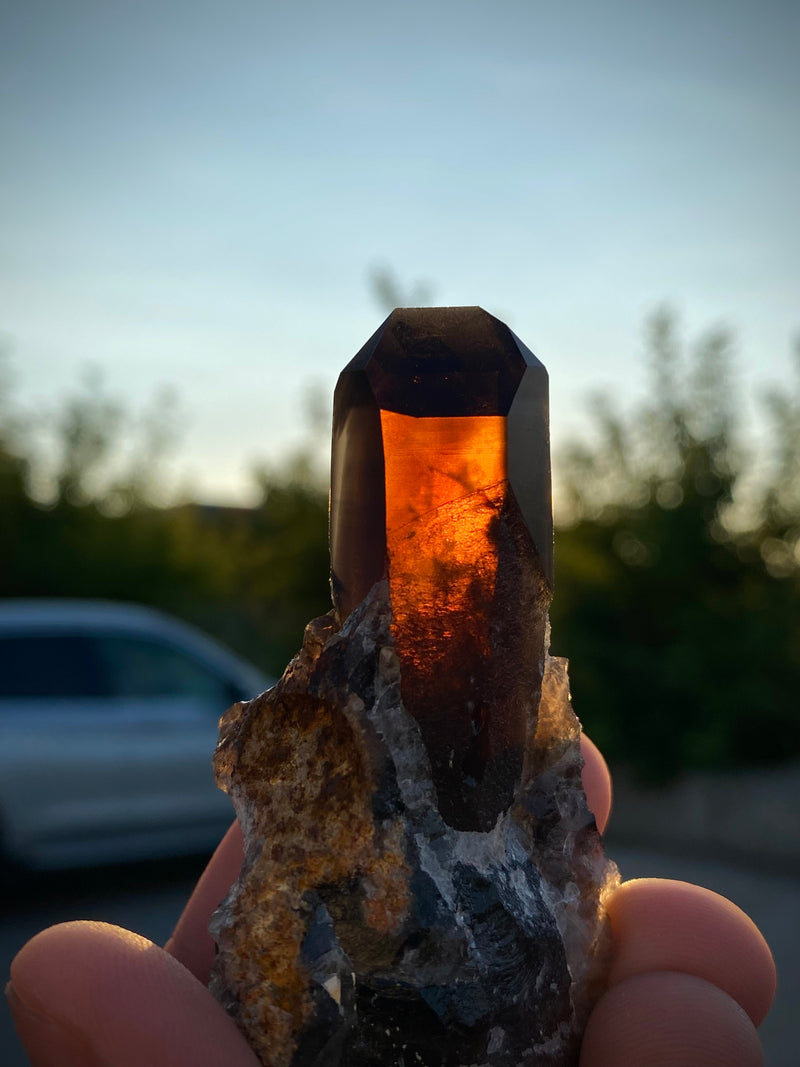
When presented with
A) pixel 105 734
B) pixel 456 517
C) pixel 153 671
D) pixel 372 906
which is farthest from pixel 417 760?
pixel 153 671

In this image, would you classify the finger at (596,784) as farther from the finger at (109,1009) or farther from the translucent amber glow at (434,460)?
the finger at (109,1009)

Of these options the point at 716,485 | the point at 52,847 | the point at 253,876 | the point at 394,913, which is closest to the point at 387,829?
the point at 394,913

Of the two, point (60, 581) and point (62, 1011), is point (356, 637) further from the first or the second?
point (60, 581)

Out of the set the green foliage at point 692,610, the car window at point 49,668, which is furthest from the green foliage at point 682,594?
the car window at point 49,668

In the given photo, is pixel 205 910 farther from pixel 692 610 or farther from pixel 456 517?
pixel 692 610

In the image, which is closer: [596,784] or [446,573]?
[446,573]
